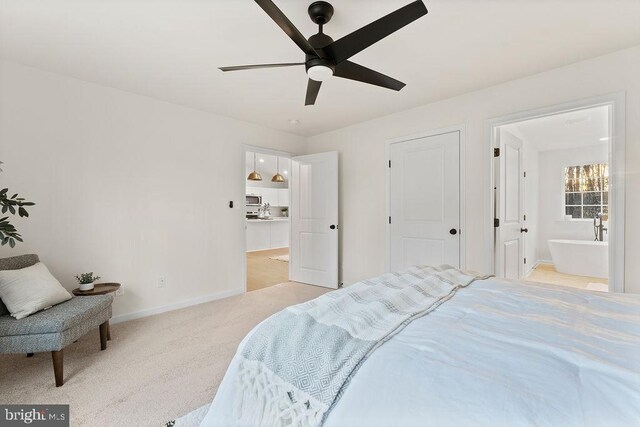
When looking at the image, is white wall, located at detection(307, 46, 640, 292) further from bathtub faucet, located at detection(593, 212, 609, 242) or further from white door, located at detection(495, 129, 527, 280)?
bathtub faucet, located at detection(593, 212, 609, 242)

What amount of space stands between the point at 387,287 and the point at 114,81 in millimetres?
3132

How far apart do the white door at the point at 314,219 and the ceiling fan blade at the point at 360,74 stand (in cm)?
217

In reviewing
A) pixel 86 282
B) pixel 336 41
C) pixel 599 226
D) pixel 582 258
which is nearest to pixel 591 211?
pixel 599 226

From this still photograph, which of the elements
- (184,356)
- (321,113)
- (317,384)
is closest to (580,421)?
(317,384)

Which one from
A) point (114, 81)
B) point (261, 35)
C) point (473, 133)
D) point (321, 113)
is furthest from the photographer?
point (321, 113)

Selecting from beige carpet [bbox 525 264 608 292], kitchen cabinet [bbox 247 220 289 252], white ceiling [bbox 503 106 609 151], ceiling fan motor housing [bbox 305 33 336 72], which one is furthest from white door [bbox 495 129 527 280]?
kitchen cabinet [bbox 247 220 289 252]

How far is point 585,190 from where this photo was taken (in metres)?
5.74

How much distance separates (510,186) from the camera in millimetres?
3422

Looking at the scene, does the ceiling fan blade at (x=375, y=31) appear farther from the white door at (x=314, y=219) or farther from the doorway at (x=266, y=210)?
the doorway at (x=266, y=210)

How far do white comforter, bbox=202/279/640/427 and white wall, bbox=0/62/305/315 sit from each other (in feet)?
8.85

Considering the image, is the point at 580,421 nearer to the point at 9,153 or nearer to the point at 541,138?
the point at 9,153

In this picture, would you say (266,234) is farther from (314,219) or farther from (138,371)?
(138,371)

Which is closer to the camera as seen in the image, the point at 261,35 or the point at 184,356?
the point at 261,35

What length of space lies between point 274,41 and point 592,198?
6.68 metres
